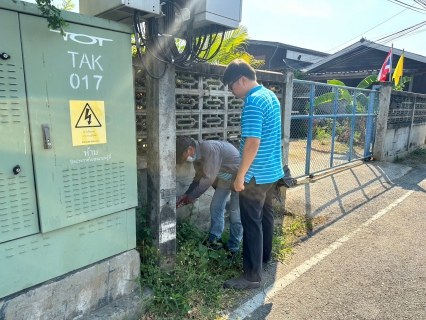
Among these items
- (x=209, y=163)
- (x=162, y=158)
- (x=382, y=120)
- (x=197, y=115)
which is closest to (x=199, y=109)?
(x=197, y=115)

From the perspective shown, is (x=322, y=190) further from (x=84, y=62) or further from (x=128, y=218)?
(x=84, y=62)

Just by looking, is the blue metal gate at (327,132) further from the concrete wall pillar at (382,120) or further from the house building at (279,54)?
the house building at (279,54)

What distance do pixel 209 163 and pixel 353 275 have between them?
2010 millimetres

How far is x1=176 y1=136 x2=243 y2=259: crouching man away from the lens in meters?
3.24

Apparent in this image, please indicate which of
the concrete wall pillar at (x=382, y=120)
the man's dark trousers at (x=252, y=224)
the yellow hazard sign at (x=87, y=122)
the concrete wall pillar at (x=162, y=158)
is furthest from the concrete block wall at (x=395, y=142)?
the yellow hazard sign at (x=87, y=122)

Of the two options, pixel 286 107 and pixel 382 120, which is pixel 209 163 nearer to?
pixel 286 107

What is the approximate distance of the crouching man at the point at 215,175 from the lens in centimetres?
324

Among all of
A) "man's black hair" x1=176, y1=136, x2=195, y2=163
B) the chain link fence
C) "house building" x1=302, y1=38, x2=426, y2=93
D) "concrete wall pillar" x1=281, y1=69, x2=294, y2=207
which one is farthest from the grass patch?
"house building" x1=302, y1=38, x2=426, y2=93

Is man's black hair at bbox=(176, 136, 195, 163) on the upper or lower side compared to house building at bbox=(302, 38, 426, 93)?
lower

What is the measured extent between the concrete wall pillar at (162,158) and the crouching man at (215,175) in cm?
35

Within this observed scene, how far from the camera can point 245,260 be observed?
10.2 ft

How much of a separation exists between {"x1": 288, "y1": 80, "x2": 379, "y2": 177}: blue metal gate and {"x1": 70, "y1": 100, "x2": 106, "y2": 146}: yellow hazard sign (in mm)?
4333

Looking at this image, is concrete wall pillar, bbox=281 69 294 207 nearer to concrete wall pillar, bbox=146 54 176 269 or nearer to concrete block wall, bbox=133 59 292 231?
concrete block wall, bbox=133 59 292 231

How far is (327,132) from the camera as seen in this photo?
35.5ft
